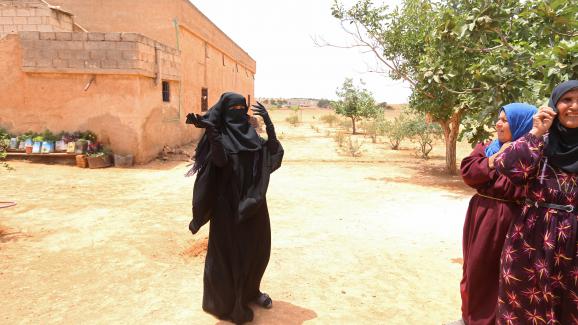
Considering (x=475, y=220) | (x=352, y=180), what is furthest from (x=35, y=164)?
(x=475, y=220)

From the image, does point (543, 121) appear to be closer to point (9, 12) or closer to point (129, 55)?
point (129, 55)

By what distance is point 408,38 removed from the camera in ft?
29.8

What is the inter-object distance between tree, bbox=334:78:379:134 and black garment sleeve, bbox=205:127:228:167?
20.6m

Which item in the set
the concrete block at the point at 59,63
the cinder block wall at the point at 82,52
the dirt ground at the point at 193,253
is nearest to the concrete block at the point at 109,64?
the cinder block wall at the point at 82,52

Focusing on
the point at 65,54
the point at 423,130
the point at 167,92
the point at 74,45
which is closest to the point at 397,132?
the point at 423,130

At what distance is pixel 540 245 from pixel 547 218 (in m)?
0.14

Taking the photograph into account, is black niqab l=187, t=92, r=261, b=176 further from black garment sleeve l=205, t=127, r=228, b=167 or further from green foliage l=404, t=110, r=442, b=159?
green foliage l=404, t=110, r=442, b=159

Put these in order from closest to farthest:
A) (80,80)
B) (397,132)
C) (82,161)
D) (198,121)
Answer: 1. (198,121)
2. (82,161)
3. (80,80)
4. (397,132)

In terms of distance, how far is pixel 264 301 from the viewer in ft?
9.95

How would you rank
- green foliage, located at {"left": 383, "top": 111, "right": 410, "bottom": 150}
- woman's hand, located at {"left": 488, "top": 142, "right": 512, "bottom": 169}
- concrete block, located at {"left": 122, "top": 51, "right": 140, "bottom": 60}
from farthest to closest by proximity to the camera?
green foliage, located at {"left": 383, "top": 111, "right": 410, "bottom": 150}, concrete block, located at {"left": 122, "top": 51, "right": 140, "bottom": 60}, woman's hand, located at {"left": 488, "top": 142, "right": 512, "bottom": 169}

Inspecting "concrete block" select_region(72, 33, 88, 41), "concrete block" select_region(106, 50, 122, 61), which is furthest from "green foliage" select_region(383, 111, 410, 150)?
"concrete block" select_region(72, 33, 88, 41)

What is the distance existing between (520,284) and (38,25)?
1205 cm

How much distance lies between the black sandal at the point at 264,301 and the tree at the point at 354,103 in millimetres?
20282

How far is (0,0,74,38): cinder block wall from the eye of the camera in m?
10.3
